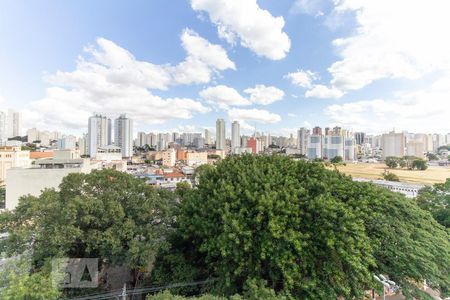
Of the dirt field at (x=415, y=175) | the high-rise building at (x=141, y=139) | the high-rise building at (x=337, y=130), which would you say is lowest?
the dirt field at (x=415, y=175)

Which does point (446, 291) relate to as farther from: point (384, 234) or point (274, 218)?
point (274, 218)

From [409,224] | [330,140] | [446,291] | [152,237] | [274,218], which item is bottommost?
[446,291]

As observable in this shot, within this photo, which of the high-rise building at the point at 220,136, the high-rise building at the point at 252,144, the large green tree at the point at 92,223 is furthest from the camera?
the high-rise building at the point at 252,144

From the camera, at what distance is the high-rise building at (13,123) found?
55172 mm

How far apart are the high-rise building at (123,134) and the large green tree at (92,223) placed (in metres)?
61.2

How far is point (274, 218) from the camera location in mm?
5887

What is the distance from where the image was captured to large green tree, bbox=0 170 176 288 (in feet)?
21.4

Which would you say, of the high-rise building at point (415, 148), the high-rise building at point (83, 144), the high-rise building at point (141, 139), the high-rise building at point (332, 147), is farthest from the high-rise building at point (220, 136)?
the high-rise building at point (415, 148)

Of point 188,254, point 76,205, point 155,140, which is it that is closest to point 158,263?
point 188,254

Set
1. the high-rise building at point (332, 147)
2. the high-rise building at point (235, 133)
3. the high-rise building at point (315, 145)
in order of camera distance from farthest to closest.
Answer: the high-rise building at point (235, 133) < the high-rise building at point (332, 147) < the high-rise building at point (315, 145)

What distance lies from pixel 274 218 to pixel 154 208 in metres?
4.17

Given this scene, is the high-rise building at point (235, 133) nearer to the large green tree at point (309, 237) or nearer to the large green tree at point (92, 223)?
the large green tree at point (92, 223)

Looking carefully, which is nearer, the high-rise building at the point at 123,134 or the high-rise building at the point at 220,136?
the high-rise building at the point at 123,134

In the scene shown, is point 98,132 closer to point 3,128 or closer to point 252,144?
point 3,128
